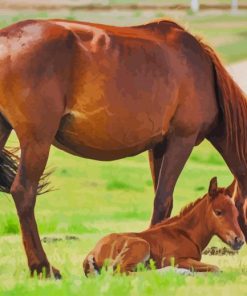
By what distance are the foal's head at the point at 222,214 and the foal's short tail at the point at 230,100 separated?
630 mm

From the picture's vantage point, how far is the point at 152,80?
618 centimetres

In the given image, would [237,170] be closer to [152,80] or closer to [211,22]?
[152,80]

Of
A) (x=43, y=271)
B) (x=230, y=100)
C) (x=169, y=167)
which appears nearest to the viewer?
(x=43, y=271)

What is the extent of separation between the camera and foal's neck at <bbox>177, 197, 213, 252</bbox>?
240 inches

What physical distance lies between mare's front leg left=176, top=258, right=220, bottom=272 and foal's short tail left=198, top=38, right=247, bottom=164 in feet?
2.94

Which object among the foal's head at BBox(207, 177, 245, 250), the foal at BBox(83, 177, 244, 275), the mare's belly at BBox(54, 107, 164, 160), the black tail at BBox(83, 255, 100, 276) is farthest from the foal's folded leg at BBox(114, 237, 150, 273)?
the mare's belly at BBox(54, 107, 164, 160)

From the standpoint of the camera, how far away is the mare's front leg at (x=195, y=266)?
6055mm

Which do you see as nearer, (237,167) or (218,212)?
(218,212)

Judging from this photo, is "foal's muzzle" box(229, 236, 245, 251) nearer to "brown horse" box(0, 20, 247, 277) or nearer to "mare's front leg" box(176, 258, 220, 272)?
"mare's front leg" box(176, 258, 220, 272)

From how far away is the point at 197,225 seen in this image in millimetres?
6141

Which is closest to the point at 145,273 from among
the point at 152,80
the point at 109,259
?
the point at 109,259

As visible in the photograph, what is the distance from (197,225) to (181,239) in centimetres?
12

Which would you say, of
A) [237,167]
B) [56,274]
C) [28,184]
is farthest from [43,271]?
[237,167]

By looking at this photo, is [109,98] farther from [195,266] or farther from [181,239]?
[195,266]
